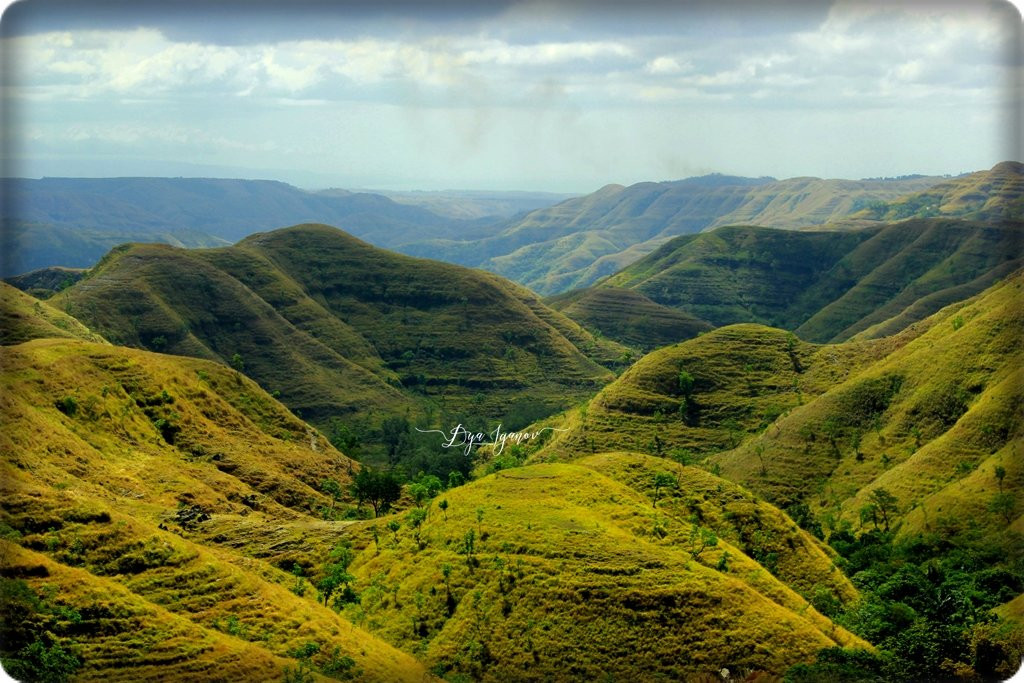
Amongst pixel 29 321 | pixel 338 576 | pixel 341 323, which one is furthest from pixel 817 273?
pixel 338 576

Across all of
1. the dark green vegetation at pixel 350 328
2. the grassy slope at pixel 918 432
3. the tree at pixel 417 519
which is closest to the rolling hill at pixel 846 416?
the grassy slope at pixel 918 432

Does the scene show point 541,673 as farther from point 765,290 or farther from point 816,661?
point 765,290

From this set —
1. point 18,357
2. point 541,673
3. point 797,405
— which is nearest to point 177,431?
point 18,357

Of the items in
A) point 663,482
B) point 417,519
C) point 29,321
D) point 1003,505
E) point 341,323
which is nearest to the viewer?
point 417,519

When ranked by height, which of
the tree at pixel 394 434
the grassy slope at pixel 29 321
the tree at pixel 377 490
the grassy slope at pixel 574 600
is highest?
the grassy slope at pixel 29 321

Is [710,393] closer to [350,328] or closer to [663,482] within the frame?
[663,482]

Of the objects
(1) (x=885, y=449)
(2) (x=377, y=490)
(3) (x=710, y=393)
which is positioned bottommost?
(1) (x=885, y=449)

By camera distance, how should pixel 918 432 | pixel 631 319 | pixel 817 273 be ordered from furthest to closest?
pixel 817 273 < pixel 631 319 < pixel 918 432

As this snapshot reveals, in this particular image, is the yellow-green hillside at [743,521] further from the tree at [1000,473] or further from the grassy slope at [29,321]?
the grassy slope at [29,321]
